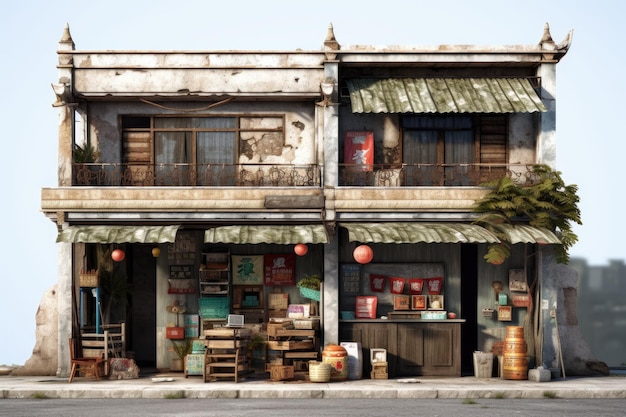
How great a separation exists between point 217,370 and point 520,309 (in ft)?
26.7

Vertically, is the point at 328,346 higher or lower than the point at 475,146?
lower

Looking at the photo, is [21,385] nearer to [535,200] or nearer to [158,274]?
[158,274]

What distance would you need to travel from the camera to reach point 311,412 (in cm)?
1944

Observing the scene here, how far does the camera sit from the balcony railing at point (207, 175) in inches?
1066

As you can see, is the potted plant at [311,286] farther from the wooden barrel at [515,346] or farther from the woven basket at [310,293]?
the wooden barrel at [515,346]

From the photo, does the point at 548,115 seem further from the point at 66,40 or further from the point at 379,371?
the point at 66,40

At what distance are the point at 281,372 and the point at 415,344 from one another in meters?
3.74

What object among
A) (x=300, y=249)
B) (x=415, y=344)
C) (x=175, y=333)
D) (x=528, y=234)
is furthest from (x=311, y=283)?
(x=528, y=234)

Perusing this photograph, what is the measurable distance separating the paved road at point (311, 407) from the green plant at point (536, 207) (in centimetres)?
502

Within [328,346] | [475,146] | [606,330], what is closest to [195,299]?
[328,346]

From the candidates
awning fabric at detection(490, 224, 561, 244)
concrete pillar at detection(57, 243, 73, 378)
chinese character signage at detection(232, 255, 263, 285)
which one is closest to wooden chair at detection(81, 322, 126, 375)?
concrete pillar at detection(57, 243, 73, 378)

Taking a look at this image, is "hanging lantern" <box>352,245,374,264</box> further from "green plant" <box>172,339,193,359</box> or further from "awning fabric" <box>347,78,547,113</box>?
"green plant" <box>172,339,193,359</box>

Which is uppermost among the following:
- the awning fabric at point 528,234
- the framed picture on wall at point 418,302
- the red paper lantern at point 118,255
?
the awning fabric at point 528,234

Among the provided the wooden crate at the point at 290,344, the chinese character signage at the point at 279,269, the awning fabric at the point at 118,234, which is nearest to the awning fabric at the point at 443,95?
the chinese character signage at the point at 279,269
